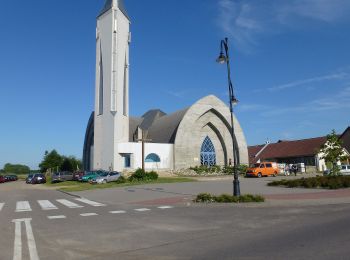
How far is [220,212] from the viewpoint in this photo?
13164 millimetres

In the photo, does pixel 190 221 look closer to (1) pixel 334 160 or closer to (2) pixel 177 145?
Result: (1) pixel 334 160

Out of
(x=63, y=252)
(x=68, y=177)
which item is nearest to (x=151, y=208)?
(x=63, y=252)

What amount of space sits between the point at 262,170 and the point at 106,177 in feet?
57.4

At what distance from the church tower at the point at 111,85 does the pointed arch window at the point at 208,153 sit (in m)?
12.1

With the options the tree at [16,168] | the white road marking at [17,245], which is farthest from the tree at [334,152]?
the tree at [16,168]

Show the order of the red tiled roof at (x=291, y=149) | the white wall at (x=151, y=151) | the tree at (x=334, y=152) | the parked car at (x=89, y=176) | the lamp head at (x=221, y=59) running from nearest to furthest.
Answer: the lamp head at (x=221, y=59) → the tree at (x=334, y=152) → the parked car at (x=89, y=176) → the white wall at (x=151, y=151) → the red tiled roof at (x=291, y=149)

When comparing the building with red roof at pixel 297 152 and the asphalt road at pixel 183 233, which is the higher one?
the building with red roof at pixel 297 152

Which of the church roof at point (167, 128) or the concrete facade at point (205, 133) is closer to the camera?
the concrete facade at point (205, 133)

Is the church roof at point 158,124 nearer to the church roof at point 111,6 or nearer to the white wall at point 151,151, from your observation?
the white wall at point 151,151

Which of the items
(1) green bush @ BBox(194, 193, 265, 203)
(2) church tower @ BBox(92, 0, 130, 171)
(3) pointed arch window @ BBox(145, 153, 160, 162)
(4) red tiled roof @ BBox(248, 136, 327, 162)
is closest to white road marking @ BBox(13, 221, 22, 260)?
(1) green bush @ BBox(194, 193, 265, 203)

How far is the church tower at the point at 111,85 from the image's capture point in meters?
50.4

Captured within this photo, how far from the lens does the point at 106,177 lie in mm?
39406

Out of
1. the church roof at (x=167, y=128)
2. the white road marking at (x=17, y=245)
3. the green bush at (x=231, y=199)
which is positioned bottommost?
the white road marking at (x=17, y=245)

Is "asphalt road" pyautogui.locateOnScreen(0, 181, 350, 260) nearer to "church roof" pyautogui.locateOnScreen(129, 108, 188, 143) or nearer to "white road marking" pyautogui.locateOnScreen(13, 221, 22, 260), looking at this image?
"white road marking" pyautogui.locateOnScreen(13, 221, 22, 260)
